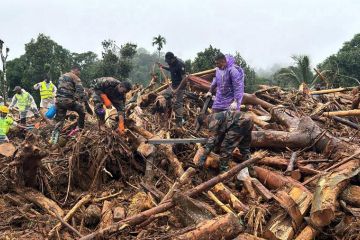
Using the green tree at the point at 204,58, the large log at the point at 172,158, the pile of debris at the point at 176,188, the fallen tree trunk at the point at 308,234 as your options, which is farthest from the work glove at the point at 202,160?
the green tree at the point at 204,58

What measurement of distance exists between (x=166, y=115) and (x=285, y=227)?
468cm

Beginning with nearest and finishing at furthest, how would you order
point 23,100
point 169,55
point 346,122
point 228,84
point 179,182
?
1. point 179,182
2. point 228,84
3. point 346,122
4. point 169,55
5. point 23,100

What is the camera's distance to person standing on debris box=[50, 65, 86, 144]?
24.0ft

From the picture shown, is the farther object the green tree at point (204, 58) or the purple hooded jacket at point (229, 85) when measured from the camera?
the green tree at point (204, 58)

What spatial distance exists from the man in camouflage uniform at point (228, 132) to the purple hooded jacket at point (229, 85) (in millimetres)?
230

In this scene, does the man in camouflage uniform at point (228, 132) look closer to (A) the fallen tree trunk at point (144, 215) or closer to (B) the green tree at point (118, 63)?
→ (A) the fallen tree trunk at point (144, 215)

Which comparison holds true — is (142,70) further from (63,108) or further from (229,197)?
(229,197)

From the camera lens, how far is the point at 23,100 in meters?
10.8

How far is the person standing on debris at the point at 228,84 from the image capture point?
5457mm

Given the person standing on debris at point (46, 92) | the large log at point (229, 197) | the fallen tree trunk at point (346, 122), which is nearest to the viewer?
the large log at point (229, 197)

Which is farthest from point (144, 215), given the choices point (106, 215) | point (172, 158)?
point (172, 158)

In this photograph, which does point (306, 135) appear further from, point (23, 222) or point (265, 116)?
point (23, 222)

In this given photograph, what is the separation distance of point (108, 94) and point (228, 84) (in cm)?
267

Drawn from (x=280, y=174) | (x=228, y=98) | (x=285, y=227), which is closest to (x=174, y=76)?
(x=228, y=98)
